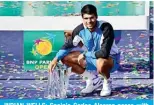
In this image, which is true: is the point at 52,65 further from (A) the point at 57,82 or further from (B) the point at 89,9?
(B) the point at 89,9

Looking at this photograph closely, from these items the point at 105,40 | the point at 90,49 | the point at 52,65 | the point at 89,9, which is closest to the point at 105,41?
the point at 105,40

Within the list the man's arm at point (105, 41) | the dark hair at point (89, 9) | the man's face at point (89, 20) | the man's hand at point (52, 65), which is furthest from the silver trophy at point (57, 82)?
the dark hair at point (89, 9)

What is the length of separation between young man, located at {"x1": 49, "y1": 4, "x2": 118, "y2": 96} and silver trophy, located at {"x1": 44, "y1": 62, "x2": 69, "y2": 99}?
6 cm

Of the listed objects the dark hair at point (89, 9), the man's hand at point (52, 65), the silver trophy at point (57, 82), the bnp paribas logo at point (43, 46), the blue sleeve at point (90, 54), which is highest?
the dark hair at point (89, 9)

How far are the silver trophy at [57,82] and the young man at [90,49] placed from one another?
63 millimetres

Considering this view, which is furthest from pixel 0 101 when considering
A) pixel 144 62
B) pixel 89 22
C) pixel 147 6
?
pixel 147 6

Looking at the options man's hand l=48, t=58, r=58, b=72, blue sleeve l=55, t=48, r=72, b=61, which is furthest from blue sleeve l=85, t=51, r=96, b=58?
man's hand l=48, t=58, r=58, b=72

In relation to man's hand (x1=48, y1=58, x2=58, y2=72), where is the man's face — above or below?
above

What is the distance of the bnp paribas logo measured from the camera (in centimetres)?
438

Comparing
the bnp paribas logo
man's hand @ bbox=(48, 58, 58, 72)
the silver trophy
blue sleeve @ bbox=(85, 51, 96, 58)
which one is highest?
the bnp paribas logo

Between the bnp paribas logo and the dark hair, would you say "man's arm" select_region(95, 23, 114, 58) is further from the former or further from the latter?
the bnp paribas logo

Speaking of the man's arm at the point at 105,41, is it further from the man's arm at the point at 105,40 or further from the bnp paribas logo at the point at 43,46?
the bnp paribas logo at the point at 43,46

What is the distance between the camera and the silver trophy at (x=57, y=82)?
14.5 feet

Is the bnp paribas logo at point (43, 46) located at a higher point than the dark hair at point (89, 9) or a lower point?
lower
